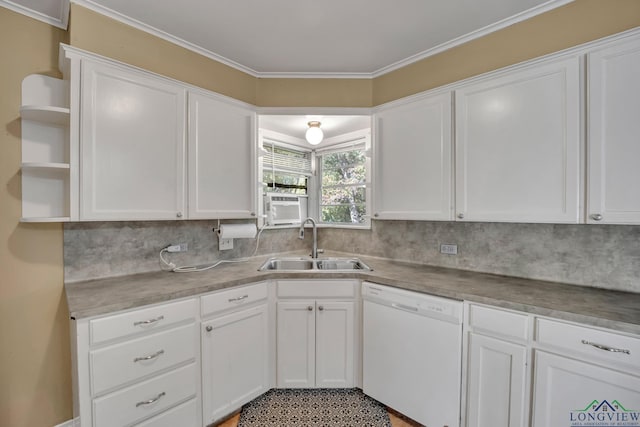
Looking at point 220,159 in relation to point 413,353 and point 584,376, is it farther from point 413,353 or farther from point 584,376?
point 584,376

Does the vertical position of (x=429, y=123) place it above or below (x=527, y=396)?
above

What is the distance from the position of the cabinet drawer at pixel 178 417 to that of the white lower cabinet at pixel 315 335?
611mm

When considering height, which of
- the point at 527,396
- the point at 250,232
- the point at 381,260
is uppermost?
the point at 250,232

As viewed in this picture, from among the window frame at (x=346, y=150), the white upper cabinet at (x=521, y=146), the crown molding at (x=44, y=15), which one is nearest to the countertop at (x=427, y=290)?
the white upper cabinet at (x=521, y=146)

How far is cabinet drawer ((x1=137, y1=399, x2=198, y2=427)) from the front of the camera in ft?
4.93

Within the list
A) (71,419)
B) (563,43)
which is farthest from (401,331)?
(71,419)

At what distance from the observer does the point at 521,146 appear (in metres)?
1.63

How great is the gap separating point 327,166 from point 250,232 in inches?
53.9

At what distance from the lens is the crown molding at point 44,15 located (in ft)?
5.12

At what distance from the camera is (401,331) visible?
1.82 meters

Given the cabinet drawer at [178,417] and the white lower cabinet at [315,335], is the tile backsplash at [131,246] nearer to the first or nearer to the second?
the white lower cabinet at [315,335]

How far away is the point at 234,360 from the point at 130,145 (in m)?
1.48

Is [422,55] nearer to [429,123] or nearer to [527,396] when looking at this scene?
[429,123]

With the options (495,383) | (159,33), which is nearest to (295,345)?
(495,383)
